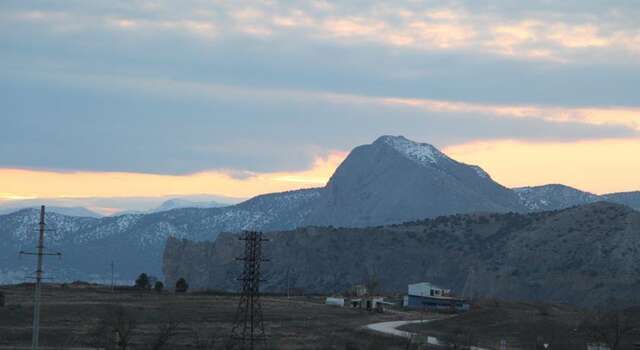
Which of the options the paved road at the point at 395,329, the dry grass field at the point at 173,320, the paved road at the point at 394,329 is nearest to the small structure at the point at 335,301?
the dry grass field at the point at 173,320

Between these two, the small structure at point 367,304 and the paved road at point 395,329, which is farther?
the small structure at point 367,304

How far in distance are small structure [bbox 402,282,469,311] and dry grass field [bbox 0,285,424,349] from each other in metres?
14.2

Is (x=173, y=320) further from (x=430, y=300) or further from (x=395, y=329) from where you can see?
(x=430, y=300)

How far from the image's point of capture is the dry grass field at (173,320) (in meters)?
87.8

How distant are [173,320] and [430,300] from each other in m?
61.7

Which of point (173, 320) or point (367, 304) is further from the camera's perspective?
point (367, 304)

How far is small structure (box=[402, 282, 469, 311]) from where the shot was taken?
159 m

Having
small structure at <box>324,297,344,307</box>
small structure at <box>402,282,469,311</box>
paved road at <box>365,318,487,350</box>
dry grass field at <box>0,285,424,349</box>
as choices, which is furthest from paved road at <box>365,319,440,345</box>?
small structure at <box>402,282,469,311</box>

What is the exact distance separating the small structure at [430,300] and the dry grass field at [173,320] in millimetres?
14234

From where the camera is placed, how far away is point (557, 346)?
9131 cm

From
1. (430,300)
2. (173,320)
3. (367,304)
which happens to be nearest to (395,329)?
(173,320)

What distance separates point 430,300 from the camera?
162750mm

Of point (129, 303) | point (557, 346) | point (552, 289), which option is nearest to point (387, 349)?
point (557, 346)

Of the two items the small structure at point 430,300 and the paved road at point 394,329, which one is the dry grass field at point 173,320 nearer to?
the paved road at point 394,329
